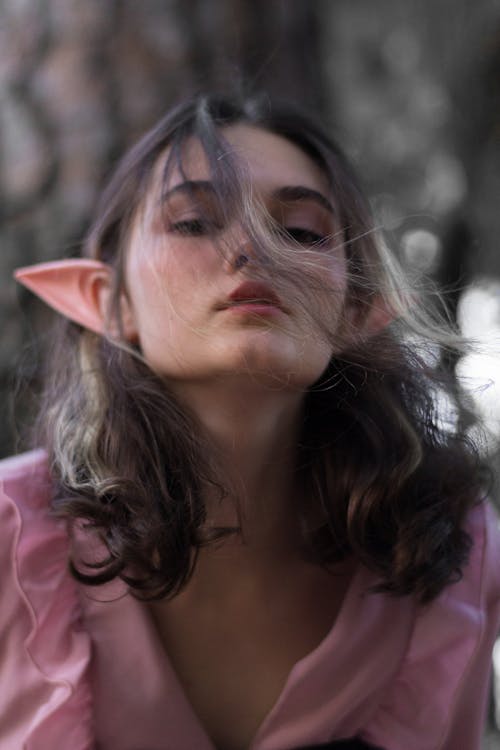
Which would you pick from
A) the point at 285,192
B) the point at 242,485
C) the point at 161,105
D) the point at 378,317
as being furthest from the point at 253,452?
the point at 161,105

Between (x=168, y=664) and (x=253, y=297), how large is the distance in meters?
0.49

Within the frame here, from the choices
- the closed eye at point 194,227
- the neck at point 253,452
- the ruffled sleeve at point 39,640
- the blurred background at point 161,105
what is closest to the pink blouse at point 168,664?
the ruffled sleeve at point 39,640

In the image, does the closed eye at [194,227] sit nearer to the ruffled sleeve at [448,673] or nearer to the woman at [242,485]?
the woman at [242,485]

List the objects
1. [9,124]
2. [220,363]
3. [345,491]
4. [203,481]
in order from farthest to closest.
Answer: [9,124] → [345,491] → [203,481] → [220,363]

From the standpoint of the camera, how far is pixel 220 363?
2.98 ft

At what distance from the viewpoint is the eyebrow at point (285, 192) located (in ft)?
3.15

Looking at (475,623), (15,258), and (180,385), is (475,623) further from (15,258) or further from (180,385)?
(15,258)

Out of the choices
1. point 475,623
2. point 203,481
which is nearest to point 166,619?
point 203,481

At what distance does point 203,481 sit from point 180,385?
127 mm

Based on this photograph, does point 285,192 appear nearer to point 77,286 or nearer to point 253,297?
point 253,297

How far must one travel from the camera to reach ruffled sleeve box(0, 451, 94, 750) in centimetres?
93

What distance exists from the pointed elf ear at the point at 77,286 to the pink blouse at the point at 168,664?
0.69ft

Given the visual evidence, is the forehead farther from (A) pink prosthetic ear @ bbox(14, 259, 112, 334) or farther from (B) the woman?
(A) pink prosthetic ear @ bbox(14, 259, 112, 334)

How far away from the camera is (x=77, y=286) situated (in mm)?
1154
